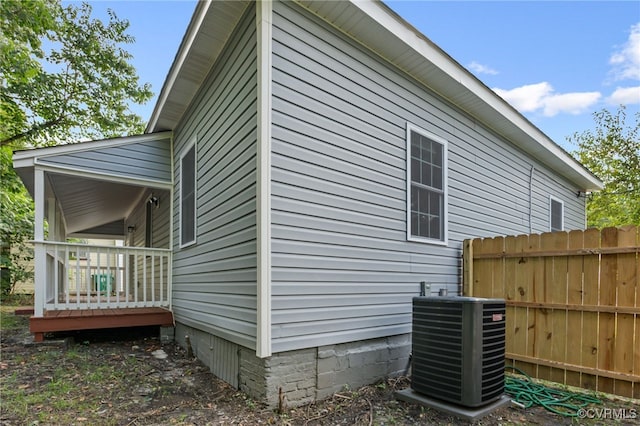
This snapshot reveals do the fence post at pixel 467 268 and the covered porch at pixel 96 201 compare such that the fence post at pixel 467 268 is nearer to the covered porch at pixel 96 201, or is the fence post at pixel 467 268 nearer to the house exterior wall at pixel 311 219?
the house exterior wall at pixel 311 219

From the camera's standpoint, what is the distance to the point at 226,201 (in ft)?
13.1

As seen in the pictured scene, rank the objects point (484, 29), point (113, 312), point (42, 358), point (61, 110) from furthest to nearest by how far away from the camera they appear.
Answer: point (61, 110), point (484, 29), point (113, 312), point (42, 358)

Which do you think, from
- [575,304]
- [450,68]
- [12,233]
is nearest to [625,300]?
[575,304]

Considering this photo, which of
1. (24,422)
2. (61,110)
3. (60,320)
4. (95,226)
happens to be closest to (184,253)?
(60,320)

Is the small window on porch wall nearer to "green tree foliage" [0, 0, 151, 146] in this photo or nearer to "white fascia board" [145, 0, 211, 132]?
"white fascia board" [145, 0, 211, 132]

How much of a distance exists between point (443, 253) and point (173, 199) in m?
4.57

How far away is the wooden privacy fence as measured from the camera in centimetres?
352

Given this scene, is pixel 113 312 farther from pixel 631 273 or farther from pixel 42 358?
pixel 631 273

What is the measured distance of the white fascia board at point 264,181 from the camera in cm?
303

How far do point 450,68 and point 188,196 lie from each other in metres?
4.23

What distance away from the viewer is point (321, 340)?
11.2 feet

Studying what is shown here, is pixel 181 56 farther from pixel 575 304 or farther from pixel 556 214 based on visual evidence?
pixel 556 214

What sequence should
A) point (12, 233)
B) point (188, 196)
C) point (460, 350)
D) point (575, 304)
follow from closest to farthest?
point (460, 350) → point (575, 304) → point (188, 196) → point (12, 233)

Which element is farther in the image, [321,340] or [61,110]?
[61,110]
